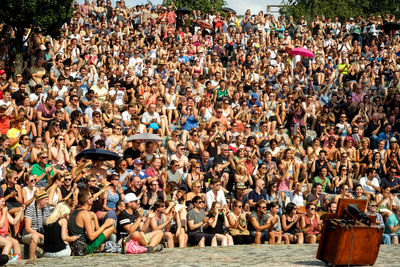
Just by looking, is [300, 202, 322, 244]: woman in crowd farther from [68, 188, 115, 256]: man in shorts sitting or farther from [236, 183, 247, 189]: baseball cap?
[68, 188, 115, 256]: man in shorts sitting

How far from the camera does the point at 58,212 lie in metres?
11.1

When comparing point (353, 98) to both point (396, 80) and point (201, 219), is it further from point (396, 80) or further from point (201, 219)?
point (201, 219)

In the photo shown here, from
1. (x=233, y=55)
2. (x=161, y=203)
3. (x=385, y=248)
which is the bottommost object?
(x=385, y=248)

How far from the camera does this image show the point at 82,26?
2325cm

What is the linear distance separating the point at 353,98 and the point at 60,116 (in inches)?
398

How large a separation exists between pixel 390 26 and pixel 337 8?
88.3 feet

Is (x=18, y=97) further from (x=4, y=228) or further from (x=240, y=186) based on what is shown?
(x=4, y=228)

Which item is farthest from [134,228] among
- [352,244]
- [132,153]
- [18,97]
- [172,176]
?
[18,97]

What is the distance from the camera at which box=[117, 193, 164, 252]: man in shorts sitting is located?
38.5 feet

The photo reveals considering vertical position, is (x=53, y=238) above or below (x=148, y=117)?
below

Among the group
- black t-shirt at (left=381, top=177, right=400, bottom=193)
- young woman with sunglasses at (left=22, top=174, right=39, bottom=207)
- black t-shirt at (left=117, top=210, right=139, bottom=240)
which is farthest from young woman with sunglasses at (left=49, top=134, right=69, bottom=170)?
black t-shirt at (left=381, top=177, right=400, bottom=193)

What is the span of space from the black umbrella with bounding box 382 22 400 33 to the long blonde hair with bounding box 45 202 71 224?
70.3 ft

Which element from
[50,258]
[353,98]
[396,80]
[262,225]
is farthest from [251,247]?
[396,80]

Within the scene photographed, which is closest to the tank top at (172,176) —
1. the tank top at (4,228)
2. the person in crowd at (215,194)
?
A: the person in crowd at (215,194)
